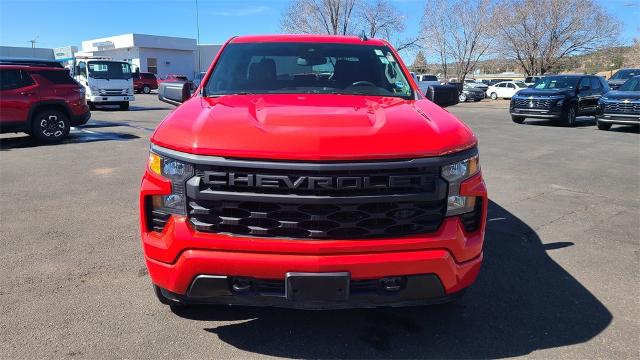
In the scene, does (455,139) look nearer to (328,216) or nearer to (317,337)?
(328,216)

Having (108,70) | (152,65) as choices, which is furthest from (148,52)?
(108,70)

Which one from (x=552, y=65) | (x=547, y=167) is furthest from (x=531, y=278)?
(x=552, y=65)

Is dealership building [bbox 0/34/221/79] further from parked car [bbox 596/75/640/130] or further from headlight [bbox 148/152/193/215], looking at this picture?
headlight [bbox 148/152/193/215]

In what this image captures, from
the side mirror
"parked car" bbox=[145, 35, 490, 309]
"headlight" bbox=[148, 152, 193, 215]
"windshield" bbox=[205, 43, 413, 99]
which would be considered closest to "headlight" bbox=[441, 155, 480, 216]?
"parked car" bbox=[145, 35, 490, 309]

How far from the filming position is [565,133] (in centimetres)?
1489

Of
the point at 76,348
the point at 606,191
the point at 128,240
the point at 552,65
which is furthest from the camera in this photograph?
the point at 552,65

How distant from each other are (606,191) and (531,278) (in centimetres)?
412

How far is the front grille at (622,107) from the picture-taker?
48.6 feet

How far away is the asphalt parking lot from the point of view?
2916 mm

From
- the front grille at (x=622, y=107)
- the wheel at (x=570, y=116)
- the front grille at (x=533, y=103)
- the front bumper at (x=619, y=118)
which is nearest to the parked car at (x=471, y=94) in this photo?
the front grille at (x=533, y=103)

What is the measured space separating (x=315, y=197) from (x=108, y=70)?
71.0 feet

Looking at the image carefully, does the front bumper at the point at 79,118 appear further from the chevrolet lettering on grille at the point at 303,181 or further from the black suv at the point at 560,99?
the black suv at the point at 560,99

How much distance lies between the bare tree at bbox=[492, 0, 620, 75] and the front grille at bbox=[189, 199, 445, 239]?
4268 centimetres

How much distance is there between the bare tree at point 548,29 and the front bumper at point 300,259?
140 ft
